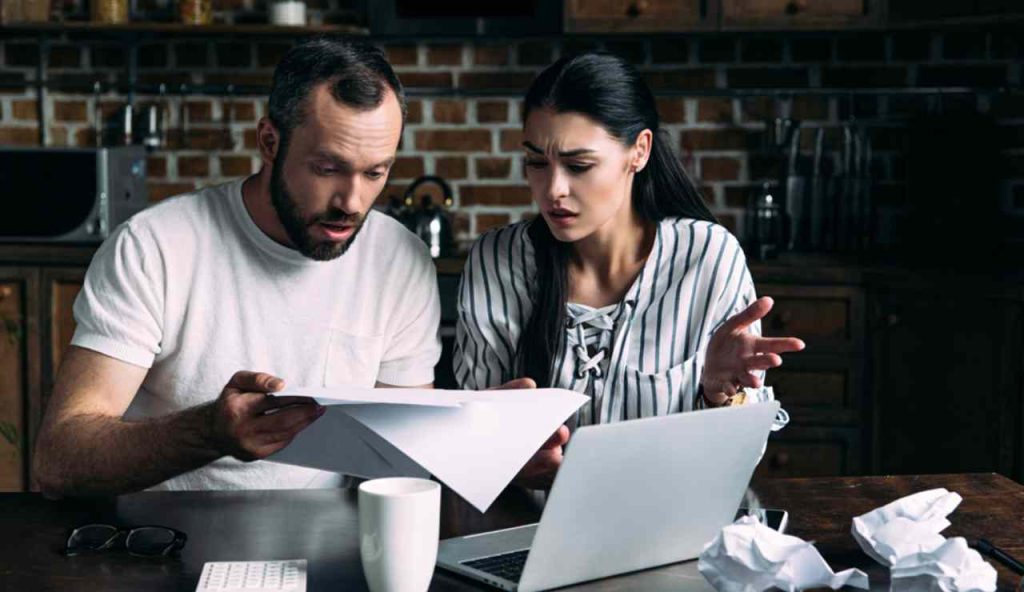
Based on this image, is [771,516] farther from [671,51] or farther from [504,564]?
[671,51]

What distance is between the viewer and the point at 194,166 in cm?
385

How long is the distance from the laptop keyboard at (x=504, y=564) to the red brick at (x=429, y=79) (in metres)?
2.63

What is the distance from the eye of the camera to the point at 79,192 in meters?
3.36

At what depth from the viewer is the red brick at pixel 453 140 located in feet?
12.5

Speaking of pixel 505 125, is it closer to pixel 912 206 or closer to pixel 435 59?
pixel 435 59

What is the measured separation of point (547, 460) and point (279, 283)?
0.55 meters

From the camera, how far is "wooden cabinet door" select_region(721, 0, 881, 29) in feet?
11.2

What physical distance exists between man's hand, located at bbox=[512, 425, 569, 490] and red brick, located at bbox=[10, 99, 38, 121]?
279cm

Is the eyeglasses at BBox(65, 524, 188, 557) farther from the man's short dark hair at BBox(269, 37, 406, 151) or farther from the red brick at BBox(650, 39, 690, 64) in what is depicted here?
the red brick at BBox(650, 39, 690, 64)

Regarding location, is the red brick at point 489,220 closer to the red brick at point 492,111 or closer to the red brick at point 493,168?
the red brick at point 493,168

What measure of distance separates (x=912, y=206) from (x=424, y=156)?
4.56ft

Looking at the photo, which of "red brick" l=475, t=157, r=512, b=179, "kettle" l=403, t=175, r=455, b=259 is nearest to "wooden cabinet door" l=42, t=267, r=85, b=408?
"kettle" l=403, t=175, r=455, b=259

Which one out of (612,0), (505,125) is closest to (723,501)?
(612,0)

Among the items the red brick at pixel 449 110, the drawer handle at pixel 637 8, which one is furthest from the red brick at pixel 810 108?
the red brick at pixel 449 110
